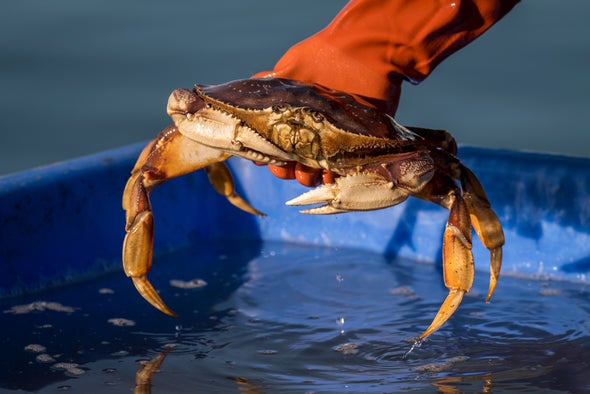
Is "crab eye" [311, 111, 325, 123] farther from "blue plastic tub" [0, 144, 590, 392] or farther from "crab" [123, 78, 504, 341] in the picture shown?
"blue plastic tub" [0, 144, 590, 392]

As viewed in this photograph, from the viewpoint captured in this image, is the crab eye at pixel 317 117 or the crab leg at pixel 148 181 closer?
the crab eye at pixel 317 117

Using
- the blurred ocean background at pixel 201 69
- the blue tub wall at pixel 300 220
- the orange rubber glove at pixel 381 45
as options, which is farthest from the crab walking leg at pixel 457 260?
the blurred ocean background at pixel 201 69

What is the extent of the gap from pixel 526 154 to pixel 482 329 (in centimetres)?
85

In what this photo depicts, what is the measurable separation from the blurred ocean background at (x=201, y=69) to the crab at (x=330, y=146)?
297 cm

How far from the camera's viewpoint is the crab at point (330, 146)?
2893 millimetres

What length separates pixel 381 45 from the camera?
10.8 ft

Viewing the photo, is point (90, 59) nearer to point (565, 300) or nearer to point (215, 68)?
point (215, 68)

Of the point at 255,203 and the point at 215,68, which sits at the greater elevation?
the point at 215,68

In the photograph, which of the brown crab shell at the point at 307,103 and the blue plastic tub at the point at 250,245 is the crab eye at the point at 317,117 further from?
the blue plastic tub at the point at 250,245

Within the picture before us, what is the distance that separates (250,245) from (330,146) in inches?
61.0

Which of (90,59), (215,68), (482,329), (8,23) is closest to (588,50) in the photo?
(215,68)

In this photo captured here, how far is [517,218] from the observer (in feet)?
13.8

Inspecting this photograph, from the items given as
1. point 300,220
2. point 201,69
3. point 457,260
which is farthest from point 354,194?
point 201,69

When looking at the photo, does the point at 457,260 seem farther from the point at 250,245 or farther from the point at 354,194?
the point at 250,245
